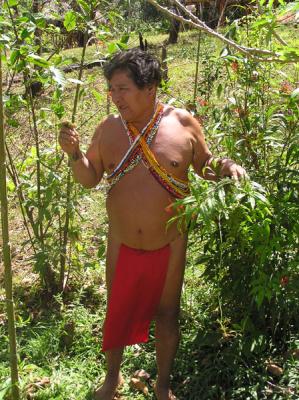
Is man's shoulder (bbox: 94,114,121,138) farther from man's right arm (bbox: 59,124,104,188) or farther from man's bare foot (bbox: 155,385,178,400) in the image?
man's bare foot (bbox: 155,385,178,400)

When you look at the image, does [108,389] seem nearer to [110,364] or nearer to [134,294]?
[110,364]

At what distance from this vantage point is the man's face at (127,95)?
2.56 metres

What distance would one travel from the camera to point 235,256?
277 centimetres

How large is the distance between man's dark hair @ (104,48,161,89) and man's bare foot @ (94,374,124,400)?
1.55 m

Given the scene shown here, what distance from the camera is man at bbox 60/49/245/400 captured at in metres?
2.60

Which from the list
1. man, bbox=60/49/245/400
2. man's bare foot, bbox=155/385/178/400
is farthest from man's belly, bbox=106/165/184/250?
man's bare foot, bbox=155/385/178/400

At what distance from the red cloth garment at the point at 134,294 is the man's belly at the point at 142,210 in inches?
2.4

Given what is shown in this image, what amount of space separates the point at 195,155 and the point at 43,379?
58.2 inches

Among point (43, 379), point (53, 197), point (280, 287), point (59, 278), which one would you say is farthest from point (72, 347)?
point (280, 287)

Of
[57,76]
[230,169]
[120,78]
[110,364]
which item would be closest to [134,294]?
[110,364]

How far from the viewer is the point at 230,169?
246cm

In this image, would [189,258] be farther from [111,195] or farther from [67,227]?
[111,195]

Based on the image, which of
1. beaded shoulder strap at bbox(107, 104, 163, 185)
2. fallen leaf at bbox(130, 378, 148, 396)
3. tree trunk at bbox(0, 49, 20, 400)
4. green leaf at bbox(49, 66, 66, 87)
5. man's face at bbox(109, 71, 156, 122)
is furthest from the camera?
fallen leaf at bbox(130, 378, 148, 396)

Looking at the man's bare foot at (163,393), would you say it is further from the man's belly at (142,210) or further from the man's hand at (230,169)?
the man's hand at (230,169)
